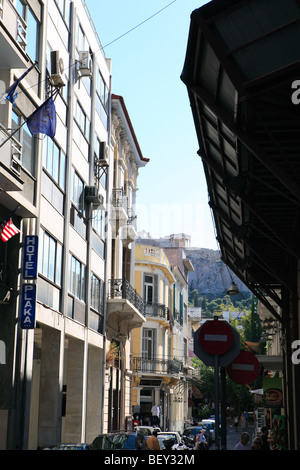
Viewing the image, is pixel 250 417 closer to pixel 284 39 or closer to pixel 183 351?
pixel 183 351

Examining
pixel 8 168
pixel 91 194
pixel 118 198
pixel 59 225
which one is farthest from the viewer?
pixel 118 198

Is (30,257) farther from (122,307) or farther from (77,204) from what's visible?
(122,307)

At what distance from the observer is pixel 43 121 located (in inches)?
717

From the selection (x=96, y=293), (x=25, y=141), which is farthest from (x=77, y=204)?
(x=25, y=141)

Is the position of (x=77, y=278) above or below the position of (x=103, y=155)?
below

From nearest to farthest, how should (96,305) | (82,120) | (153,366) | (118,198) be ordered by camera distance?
(82,120) < (96,305) < (118,198) < (153,366)

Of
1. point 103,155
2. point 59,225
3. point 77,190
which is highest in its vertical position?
point 103,155

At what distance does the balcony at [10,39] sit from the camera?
17.5 m

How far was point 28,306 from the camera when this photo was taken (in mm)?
19672

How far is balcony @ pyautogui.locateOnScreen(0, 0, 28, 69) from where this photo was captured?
17.5 meters

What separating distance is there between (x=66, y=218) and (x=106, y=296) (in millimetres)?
9431

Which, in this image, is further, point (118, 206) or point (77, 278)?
point (118, 206)

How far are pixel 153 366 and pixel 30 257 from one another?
32191 mm

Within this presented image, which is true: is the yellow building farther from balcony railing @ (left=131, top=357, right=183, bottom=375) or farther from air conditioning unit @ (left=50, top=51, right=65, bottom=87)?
air conditioning unit @ (left=50, top=51, right=65, bottom=87)
